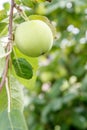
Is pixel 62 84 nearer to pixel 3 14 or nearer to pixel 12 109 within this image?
pixel 3 14

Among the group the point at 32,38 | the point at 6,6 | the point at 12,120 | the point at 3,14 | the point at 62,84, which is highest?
the point at 62,84

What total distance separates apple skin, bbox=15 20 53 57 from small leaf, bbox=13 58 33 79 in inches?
4.1

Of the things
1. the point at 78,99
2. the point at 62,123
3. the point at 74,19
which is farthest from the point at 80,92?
the point at 74,19

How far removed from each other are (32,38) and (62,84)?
5.25 feet

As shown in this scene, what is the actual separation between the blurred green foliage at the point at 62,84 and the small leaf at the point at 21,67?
1299mm

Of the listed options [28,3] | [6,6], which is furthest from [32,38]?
[6,6]

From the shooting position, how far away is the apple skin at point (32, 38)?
865 millimetres

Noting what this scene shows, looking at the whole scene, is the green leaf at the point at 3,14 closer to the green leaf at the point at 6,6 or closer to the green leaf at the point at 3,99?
the green leaf at the point at 6,6

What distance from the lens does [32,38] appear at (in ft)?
2.85

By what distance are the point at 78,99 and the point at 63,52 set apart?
0.33 metres

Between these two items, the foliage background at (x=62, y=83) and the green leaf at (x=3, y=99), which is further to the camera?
the foliage background at (x=62, y=83)

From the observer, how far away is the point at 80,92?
247 cm

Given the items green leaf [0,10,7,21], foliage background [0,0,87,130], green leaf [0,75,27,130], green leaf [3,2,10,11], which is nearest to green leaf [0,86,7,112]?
green leaf [0,75,27,130]

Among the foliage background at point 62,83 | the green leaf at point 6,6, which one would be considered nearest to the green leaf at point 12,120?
the green leaf at point 6,6
